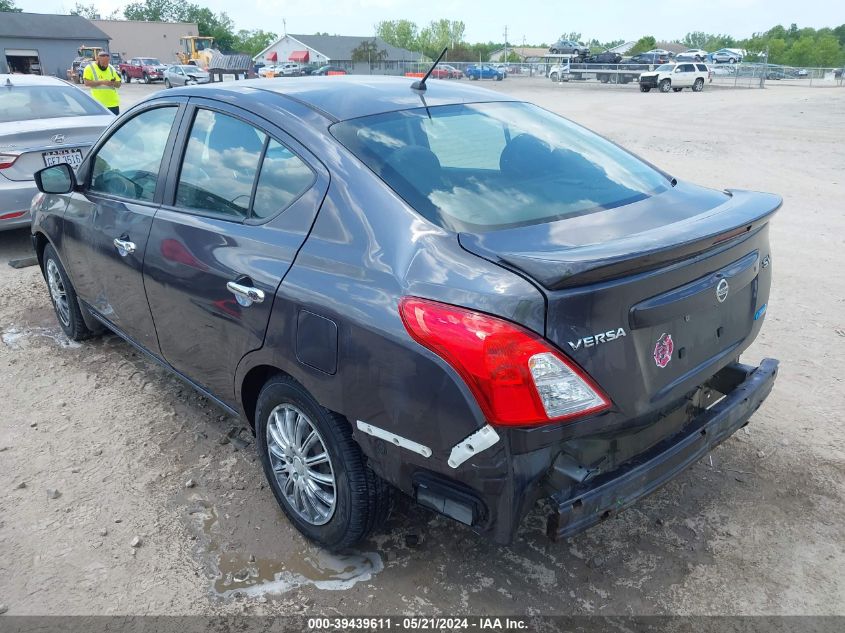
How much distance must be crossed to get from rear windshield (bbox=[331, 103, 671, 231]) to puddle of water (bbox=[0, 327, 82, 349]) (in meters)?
3.33

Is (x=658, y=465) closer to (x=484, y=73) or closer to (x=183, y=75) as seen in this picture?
(x=183, y=75)

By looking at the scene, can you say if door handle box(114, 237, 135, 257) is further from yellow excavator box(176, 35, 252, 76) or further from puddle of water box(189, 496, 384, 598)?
yellow excavator box(176, 35, 252, 76)

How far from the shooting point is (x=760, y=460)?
11.0 ft

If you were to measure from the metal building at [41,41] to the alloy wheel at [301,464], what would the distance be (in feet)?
223

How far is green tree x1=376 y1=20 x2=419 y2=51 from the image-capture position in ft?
372

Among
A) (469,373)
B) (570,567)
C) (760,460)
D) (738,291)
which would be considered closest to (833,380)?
(760,460)

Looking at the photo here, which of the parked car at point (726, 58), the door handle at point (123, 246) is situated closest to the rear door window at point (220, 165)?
the door handle at point (123, 246)

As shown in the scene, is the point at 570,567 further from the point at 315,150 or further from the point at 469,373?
the point at 315,150

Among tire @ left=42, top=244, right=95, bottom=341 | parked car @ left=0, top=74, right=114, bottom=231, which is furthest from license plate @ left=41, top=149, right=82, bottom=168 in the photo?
tire @ left=42, top=244, right=95, bottom=341

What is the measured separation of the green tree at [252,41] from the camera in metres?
108

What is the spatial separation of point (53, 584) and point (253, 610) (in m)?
0.83

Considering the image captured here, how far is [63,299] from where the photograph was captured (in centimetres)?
486

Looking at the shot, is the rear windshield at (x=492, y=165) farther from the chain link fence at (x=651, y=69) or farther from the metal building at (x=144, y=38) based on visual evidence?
the metal building at (x=144, y=38)

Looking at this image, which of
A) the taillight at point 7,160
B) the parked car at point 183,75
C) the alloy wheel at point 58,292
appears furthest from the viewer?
the parked car at point 183,75
